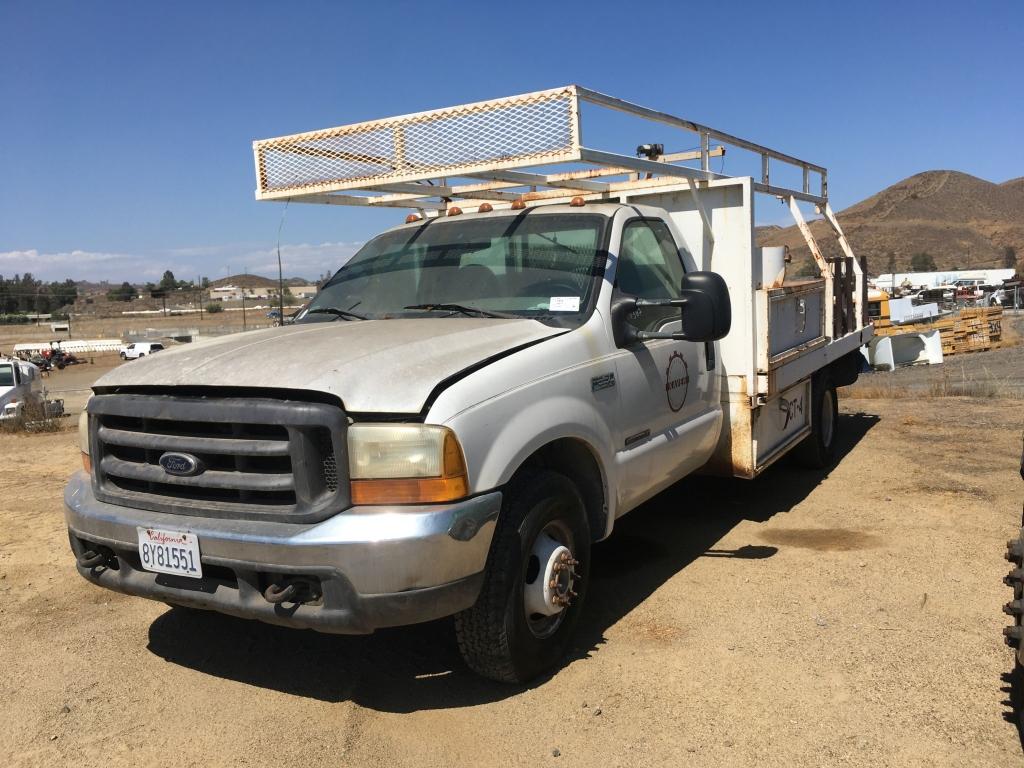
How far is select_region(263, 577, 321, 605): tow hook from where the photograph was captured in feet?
9.73

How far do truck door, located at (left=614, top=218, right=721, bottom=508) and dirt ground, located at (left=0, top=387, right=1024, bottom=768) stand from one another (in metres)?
0.70

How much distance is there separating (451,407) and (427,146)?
164cm

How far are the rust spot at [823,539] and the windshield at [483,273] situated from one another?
2.41 meters

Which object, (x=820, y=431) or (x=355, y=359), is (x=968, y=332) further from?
(x=355, y=359)

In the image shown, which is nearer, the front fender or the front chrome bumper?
the front chrome bumper

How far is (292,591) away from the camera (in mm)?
2980

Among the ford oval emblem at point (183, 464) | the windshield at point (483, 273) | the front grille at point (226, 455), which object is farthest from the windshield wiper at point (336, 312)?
the ford oval emblem at point (183, 464)

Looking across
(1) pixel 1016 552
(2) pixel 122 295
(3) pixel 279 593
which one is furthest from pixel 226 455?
(2) pixel 122 295

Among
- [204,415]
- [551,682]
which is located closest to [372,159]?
[204,415]

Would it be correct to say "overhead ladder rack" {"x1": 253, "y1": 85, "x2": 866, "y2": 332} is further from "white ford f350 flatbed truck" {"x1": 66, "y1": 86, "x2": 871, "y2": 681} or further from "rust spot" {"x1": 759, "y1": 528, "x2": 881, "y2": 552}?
"rust spot" {"x1": 759, "y1": 528, "x2": 881, "y2": 552}

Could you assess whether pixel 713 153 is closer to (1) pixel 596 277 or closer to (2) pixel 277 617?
(1) pixel 596 277

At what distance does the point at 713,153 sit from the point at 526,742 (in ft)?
13.3

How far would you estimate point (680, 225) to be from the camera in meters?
5.59

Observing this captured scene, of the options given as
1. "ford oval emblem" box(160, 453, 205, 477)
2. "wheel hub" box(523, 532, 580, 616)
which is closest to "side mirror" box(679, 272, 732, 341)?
"wheel hub" box(523, 532, 580, 616)
